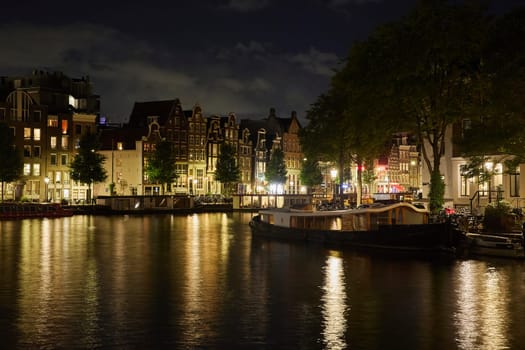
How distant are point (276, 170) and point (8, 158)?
53.5 metres

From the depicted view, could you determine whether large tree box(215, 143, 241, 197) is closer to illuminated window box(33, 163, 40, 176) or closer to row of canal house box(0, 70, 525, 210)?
row of canal house box(0, 70, 525, 210)

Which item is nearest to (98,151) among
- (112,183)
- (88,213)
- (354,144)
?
(112,183)

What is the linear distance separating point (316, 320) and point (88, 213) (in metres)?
79.1

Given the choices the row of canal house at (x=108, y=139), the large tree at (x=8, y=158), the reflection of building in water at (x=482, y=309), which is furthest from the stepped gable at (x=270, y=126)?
the reflection of building in water at (x=482, y=309)

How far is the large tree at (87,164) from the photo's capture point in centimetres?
10850

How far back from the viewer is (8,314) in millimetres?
23359

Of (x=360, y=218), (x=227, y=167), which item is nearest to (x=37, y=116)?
(x=227, y=167)

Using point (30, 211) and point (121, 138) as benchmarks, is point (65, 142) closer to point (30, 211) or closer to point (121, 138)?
point (121, 138)

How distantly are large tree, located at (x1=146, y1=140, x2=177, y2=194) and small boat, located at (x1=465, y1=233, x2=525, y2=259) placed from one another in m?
77.0

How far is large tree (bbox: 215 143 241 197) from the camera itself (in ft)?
409

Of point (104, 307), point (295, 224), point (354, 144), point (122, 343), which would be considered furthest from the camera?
point (354, 144)

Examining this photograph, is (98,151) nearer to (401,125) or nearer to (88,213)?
(88,213)

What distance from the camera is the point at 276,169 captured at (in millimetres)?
139125

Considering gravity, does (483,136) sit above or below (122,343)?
above
